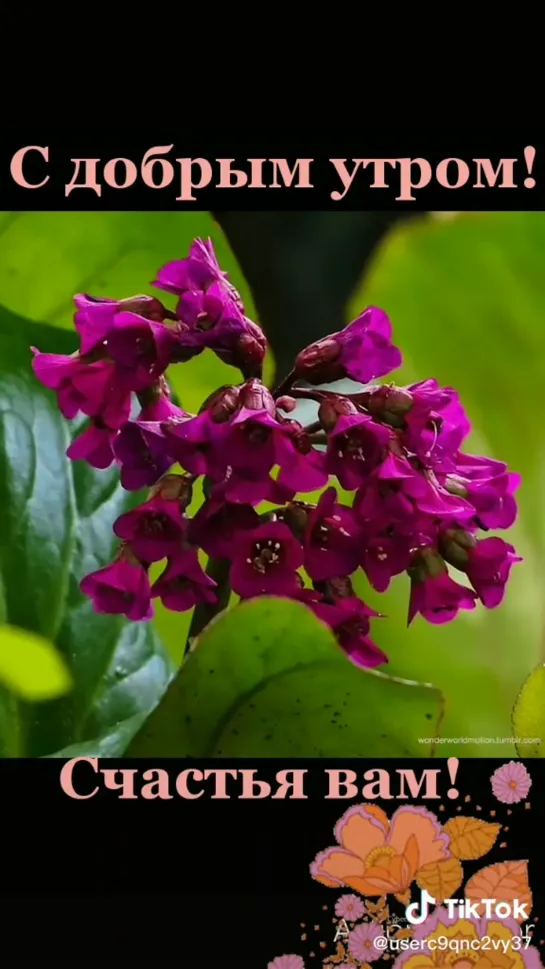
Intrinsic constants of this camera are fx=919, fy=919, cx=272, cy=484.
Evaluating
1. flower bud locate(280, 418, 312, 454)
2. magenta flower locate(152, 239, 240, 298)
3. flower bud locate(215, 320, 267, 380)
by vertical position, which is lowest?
flower bud locate(280, 418, 312, 454)

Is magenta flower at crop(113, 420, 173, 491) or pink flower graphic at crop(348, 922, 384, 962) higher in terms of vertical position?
magenta flower at crop(113, 420, 173, 491)

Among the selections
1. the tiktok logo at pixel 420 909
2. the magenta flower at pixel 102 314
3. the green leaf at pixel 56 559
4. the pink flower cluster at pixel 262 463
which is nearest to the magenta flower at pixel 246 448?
the pink flower cluster at pixel 262 463

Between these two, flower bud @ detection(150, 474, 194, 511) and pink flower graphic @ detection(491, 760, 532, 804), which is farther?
pink flower graphic @ detection(491, 760, 532, 804)

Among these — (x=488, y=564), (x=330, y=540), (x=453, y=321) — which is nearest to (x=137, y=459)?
(x=330, y=540)

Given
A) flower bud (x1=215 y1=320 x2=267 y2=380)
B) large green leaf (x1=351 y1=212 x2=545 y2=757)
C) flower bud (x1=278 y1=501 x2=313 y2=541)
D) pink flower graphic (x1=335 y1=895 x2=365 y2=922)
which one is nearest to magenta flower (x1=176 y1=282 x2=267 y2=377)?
flower bud (x1=215 y1=320 x2=267 y2=380)

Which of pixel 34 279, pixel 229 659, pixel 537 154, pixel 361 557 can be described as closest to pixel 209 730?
pixel 229 659

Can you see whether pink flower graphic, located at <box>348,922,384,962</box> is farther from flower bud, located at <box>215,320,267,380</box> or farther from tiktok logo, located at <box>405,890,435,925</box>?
flower bud, located at <box>215,320,267,380</box>

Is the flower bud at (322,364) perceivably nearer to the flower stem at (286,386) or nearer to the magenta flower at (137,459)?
the flower stem at (286,386)

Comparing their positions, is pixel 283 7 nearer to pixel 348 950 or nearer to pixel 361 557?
pixel 361 557
